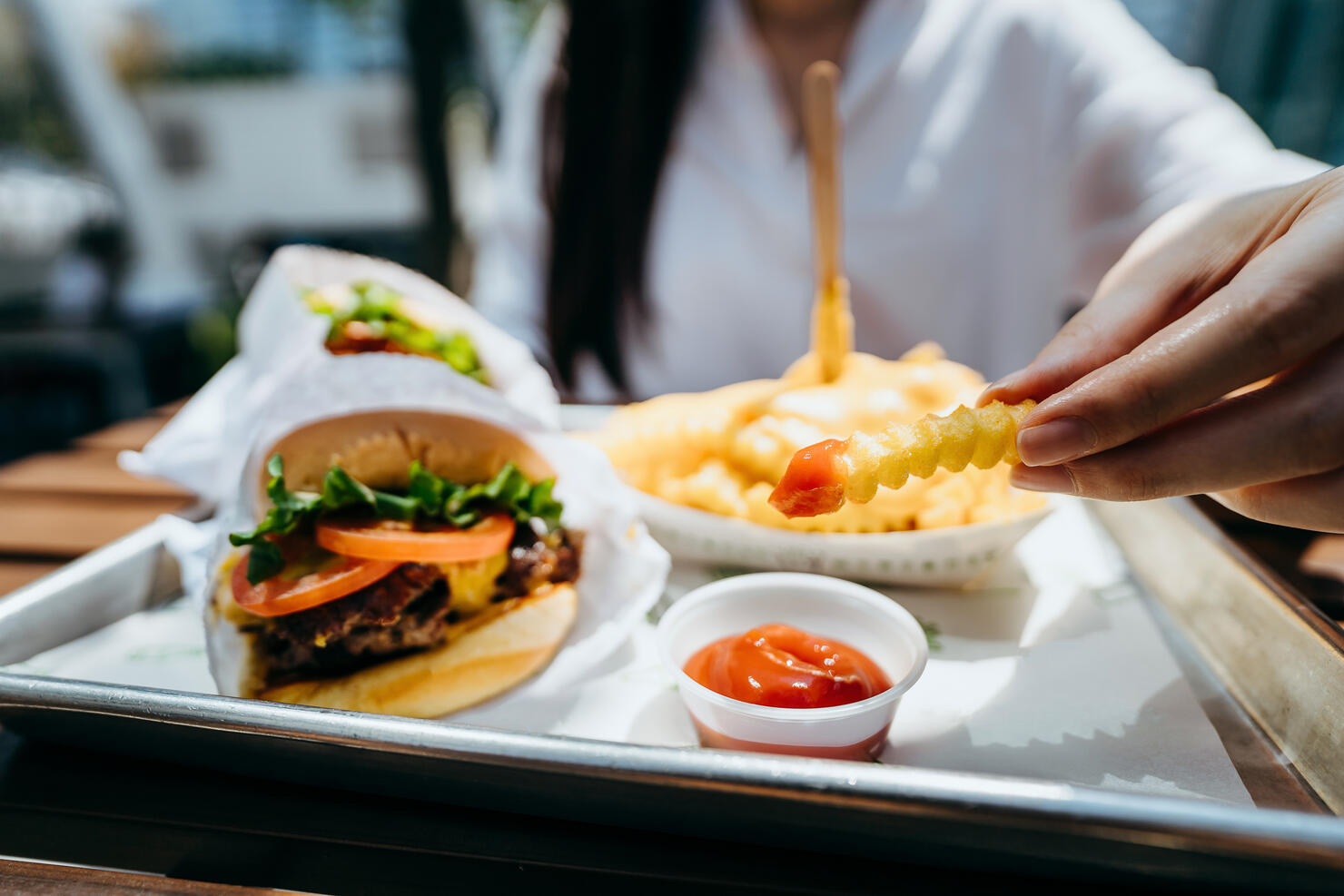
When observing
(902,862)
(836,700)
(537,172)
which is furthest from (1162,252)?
(537,172)

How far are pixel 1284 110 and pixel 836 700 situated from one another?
4026 mm

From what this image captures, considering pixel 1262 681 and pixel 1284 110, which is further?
pixel 1284 110

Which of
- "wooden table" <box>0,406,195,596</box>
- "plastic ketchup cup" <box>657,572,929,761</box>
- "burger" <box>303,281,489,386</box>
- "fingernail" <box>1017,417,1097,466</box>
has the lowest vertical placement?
"wooden table" <box>0,406,195,596</box>

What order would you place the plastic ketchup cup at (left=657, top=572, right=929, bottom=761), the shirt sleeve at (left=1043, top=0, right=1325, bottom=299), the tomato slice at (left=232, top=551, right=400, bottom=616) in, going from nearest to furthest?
the plastic ketchup cup at (left=657, top=572, right=929, bottom=761)
the tomato slice at (left=232, top=551, right=400, bottom=616)
the shirt sleeve at (left=1043, top=0, right=1325, bottom=299)

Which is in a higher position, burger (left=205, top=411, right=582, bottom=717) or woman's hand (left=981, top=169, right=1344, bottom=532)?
woman's hand (left=981, top=169, right=1344, bottom=532)

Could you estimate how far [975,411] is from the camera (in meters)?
0.82

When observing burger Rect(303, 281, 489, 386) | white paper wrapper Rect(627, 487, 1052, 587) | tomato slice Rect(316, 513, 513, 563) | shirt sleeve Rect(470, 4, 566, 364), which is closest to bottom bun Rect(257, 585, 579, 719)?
tomato slice Rect(316, 513, 513, 563)

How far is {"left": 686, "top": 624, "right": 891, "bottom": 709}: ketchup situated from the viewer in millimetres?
945

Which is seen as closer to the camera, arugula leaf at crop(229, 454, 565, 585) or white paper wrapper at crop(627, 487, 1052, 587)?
arugula leaf at crop(229, 454, 565, 585)

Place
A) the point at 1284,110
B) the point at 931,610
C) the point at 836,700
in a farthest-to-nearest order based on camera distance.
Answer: the point at 1284,110 → the point at 931,610 → the point at 836,700

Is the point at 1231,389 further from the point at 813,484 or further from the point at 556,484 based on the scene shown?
the point at 556,484

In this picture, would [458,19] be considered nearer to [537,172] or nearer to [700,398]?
[537,172]

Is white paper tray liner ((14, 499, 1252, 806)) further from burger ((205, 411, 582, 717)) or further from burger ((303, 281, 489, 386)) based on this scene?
burger ((303, 281, 489, 386))

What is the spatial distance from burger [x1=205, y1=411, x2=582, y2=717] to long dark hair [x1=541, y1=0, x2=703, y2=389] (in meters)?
1.46
